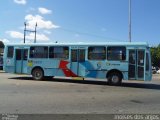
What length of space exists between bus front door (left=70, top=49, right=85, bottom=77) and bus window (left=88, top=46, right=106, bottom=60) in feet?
1.57

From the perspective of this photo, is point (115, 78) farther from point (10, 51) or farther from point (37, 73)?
point (10, 51)

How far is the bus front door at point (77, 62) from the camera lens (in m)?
22.0

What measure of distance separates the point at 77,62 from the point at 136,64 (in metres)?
4.02

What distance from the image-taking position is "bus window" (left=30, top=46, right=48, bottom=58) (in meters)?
23.3

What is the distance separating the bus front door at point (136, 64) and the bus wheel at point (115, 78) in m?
0.66

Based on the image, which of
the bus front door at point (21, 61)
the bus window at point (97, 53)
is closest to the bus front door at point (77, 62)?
the bus window at point (97, 53)

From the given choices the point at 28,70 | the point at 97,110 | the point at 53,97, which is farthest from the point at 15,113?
the point at 28,70

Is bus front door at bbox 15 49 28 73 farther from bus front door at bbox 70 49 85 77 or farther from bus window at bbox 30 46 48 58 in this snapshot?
bus front door at bbox 70 49 85 77

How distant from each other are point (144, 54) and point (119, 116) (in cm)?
1113

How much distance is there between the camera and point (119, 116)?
9.89m

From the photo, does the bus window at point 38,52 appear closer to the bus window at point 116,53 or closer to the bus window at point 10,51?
the bus window at point 10,51

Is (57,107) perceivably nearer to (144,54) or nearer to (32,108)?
(32,108)

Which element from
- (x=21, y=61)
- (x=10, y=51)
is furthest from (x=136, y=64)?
(x=10, y=51)

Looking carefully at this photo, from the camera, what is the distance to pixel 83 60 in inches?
863
